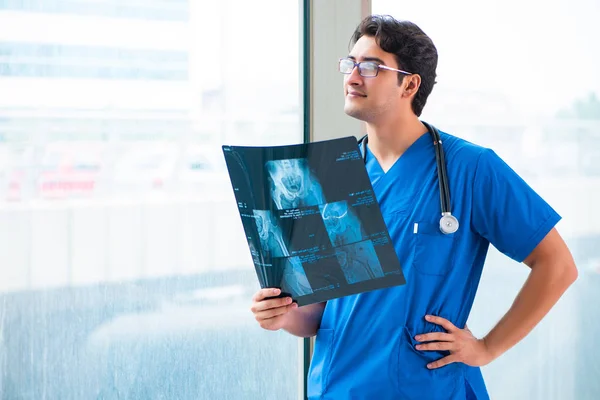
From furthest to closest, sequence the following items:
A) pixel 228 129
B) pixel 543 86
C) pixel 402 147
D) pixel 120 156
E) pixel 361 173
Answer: pixel 543 86 → pixel 228 129 → pixel 120 156 → pixel 402 147 → pixel 361 173

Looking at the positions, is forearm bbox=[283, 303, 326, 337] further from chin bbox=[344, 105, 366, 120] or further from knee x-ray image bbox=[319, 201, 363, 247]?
chin bbox=[344, 105, 366, 120]

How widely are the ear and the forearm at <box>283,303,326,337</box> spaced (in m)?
0.49

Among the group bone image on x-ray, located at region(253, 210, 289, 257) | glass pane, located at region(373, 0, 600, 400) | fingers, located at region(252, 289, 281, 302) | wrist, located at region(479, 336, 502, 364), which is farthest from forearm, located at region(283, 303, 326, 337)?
glass pane, located at region(373, 0, 600, 400)

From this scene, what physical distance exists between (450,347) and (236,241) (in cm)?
70

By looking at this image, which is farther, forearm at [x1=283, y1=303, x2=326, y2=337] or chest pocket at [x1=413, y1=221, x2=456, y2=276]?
forearm at [x1=283, y1=303, x2=326, y2=337]

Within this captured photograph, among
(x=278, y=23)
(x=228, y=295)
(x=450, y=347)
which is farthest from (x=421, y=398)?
(x=278, y=23)

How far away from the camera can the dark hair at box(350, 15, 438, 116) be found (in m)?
1.39

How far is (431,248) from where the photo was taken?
1272 mm

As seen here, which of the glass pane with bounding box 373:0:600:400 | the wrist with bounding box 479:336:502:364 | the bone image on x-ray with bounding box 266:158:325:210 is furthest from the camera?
the glass pane with bounding box 373:0:600:400

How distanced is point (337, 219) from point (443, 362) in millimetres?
345

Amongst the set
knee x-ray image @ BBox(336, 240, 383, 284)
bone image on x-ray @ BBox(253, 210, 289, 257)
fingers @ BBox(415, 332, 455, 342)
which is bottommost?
fingers @ BBox(415, 332, 455, 342)

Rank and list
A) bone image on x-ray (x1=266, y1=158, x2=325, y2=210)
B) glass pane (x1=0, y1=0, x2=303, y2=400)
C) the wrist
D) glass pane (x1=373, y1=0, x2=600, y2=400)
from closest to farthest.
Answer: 1. bone image on x-ray (x1=266, y1=158, x2=325, y2=210)
2. the wrist
3. glass pane (x1=0, y1=0, x2=303, y2=400)
4. glass pane (x1=373, y1=0, x2=600, y2=400)

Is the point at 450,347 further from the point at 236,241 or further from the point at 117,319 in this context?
the point at 117,319

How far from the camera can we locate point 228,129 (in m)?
1.75
